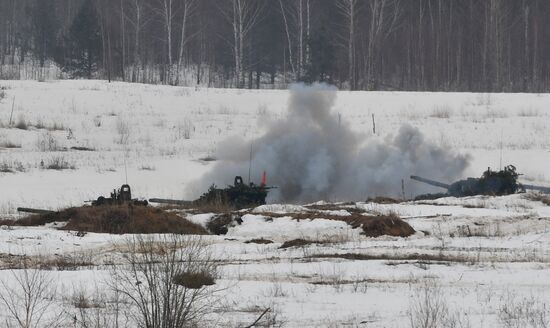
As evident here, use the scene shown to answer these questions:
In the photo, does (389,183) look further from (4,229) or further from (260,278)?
(260,278)

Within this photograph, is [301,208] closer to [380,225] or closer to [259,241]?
[380,225]

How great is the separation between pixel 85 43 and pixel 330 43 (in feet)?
72.7

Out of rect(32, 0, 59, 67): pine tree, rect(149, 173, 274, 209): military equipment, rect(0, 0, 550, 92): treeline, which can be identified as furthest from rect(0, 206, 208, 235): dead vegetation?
rect(32, 0, 59, 67): pine tree

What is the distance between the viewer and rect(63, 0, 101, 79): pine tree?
7394 cm

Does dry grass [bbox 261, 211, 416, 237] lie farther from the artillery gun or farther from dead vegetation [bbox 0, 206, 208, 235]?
the artillery gun

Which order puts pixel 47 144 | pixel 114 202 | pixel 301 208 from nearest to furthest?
pixel 114 202
pixel 301 208
pixel 47 144

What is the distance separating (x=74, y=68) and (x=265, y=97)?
1144 inches

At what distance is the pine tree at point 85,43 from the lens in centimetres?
7394

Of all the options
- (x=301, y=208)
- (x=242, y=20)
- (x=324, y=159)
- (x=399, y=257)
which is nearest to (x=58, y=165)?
(x=324, y=159)

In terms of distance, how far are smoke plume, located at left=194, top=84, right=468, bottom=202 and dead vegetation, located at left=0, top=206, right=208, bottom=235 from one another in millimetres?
10545

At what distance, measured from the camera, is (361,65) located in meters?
75.2

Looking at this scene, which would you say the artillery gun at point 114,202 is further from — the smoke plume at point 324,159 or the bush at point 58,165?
the bush at point 58,165

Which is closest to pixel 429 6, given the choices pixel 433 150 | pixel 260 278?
pixel 433 150

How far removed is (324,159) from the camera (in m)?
32.6
